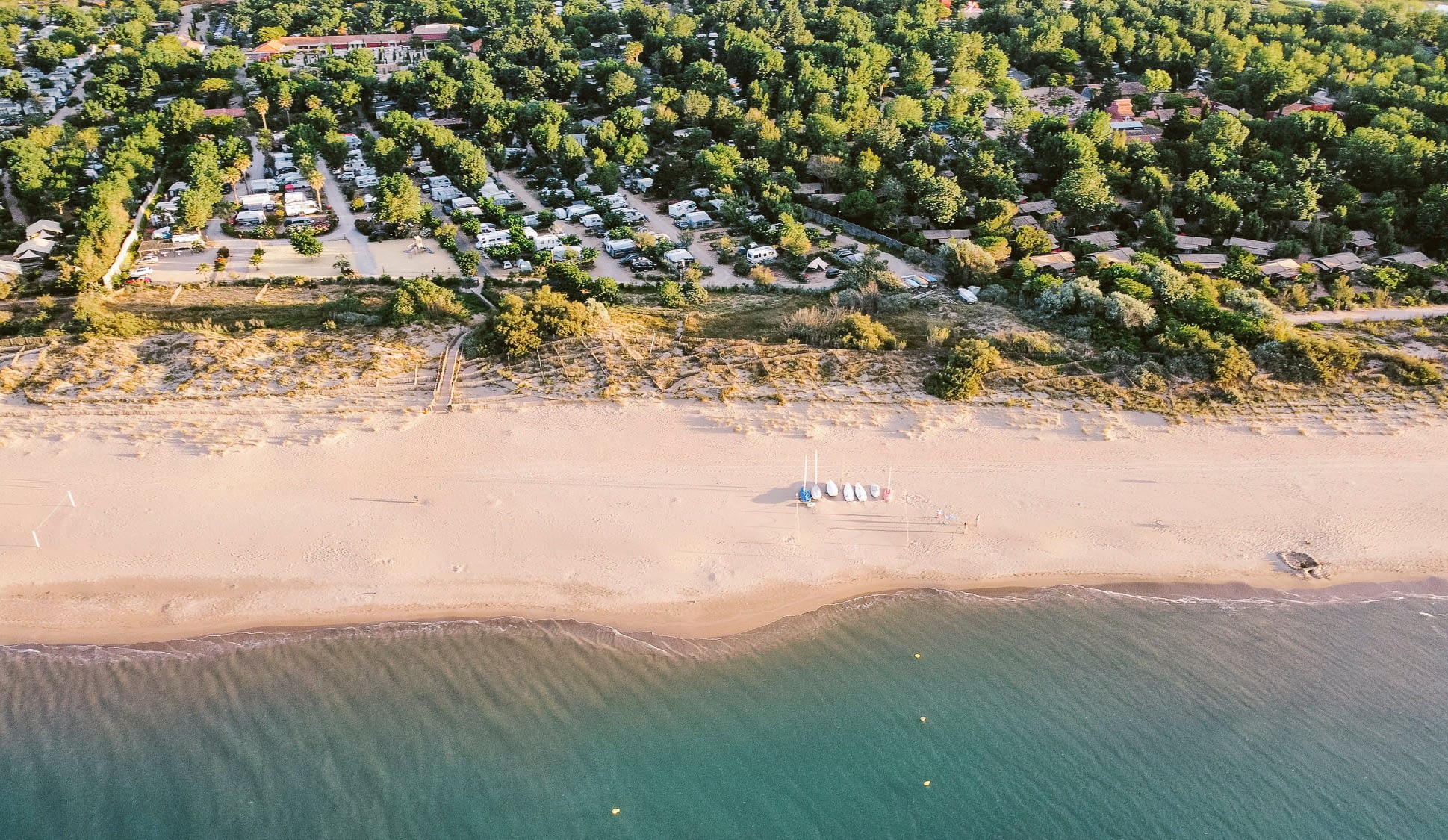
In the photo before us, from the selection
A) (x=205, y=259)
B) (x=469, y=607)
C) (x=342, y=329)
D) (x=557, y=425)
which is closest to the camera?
(x=469, y=607)

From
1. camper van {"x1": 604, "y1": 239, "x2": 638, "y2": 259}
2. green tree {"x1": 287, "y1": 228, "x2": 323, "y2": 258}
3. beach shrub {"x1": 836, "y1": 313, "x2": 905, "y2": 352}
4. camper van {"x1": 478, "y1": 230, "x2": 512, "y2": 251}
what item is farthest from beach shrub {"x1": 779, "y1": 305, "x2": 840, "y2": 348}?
green tree {"x1": 287, "y1": 228, "x2": 323, "y2": 258}

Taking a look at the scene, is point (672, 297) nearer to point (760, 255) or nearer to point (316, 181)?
point (760, 255)

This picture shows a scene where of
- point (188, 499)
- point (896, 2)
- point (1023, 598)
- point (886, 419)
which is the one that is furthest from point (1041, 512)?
point (896, 2)

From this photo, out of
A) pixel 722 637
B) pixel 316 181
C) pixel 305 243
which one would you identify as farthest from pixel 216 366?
pixel 722 637

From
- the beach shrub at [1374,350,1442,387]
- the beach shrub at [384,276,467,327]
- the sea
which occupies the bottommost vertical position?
the sea

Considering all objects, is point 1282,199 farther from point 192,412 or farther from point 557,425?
point 192,412

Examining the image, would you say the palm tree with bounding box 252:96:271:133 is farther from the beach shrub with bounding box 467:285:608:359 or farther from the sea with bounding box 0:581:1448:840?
the sea with bounding box 0:581:1448:840
